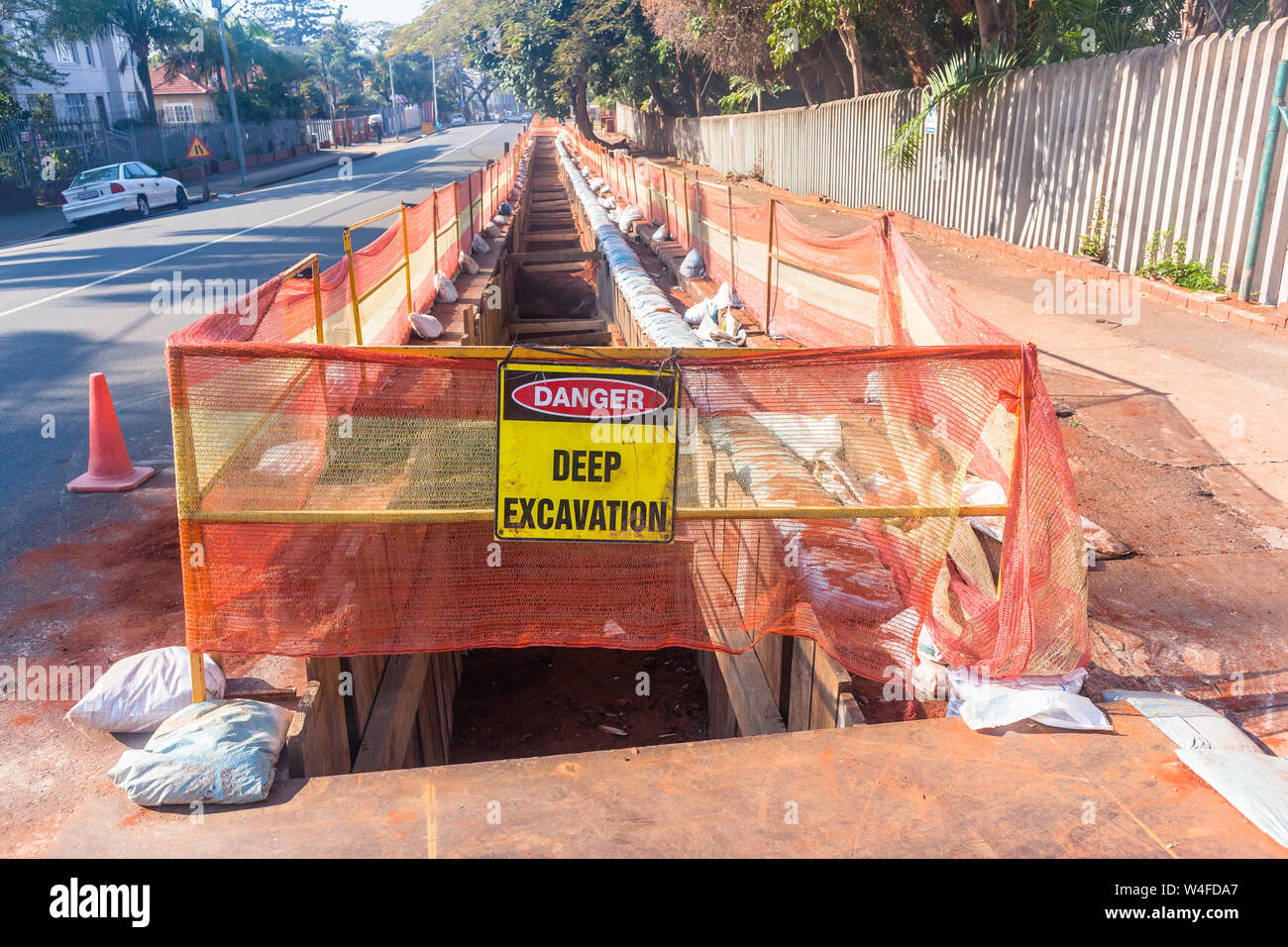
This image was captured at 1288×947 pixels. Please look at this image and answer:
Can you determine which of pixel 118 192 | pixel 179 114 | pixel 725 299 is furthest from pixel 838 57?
pixel 179 114

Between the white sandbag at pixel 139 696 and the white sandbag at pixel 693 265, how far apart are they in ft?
32.8

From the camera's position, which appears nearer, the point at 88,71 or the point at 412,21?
the point at 88,71

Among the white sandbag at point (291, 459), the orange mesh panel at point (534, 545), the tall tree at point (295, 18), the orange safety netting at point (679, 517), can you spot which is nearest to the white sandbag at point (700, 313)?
the orange safety netting at point (679, 517)

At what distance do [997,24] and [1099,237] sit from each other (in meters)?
4.76

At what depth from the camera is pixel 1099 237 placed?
450 inches

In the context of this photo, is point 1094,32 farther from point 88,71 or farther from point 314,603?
point 88,71

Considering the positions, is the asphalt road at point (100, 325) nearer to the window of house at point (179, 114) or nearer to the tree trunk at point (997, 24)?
the tree trunk at point (997, 24)

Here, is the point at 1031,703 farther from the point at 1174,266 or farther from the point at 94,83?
the point at 94,83

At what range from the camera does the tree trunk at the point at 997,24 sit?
13.9m

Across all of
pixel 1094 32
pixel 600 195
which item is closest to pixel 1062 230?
pixel 1094 32

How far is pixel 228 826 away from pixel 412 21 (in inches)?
8330

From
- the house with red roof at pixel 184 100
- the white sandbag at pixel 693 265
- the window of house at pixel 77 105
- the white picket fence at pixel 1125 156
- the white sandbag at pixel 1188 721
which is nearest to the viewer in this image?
the white sandbag at pixel 1188 721

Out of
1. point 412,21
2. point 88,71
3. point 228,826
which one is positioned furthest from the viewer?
point 412,21
